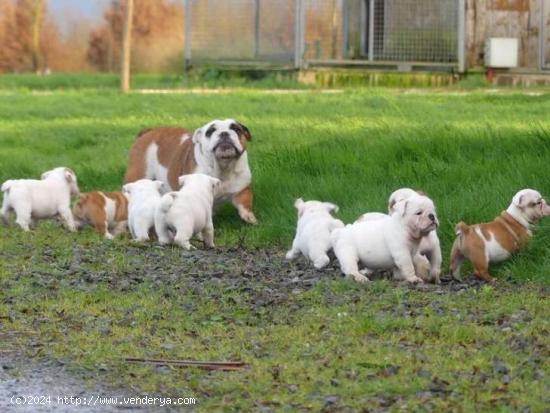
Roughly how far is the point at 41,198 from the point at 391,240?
425 cm

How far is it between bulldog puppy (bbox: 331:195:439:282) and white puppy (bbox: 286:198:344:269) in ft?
1.20

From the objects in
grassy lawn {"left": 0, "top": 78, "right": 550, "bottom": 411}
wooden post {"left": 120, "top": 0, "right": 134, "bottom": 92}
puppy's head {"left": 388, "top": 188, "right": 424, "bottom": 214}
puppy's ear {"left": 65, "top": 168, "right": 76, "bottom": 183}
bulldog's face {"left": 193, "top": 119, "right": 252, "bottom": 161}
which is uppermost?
wooden post {"left": 120, "top": 0, "right": 134, "bottom": 92}

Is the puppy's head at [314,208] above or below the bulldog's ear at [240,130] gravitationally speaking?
below

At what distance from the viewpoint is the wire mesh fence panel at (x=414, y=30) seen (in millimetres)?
26438

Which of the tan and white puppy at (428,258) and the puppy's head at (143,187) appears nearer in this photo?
the tan and white puppy at (428,258)

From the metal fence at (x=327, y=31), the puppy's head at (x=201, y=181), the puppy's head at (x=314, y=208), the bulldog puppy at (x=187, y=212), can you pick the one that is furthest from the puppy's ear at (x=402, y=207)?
the metal fence at (x=327, y=31)

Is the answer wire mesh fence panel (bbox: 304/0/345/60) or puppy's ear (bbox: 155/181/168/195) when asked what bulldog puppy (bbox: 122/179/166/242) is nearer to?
puppy's ear (bbox: 155/181/168/195)

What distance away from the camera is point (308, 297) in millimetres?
8633

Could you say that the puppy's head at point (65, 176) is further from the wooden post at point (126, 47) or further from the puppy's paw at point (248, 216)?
the wooden post at point (126, 47)

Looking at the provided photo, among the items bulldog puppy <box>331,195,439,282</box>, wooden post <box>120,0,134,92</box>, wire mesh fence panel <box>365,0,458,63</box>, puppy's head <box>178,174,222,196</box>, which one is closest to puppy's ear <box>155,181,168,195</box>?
puppy's head <box>178,174,222,196</box>

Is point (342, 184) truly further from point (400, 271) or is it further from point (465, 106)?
point (465, 106)

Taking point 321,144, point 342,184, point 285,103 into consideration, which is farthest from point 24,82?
point 342,184

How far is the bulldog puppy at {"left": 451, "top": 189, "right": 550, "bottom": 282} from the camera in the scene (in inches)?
369

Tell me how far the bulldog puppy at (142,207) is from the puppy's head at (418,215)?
2.77 metres
